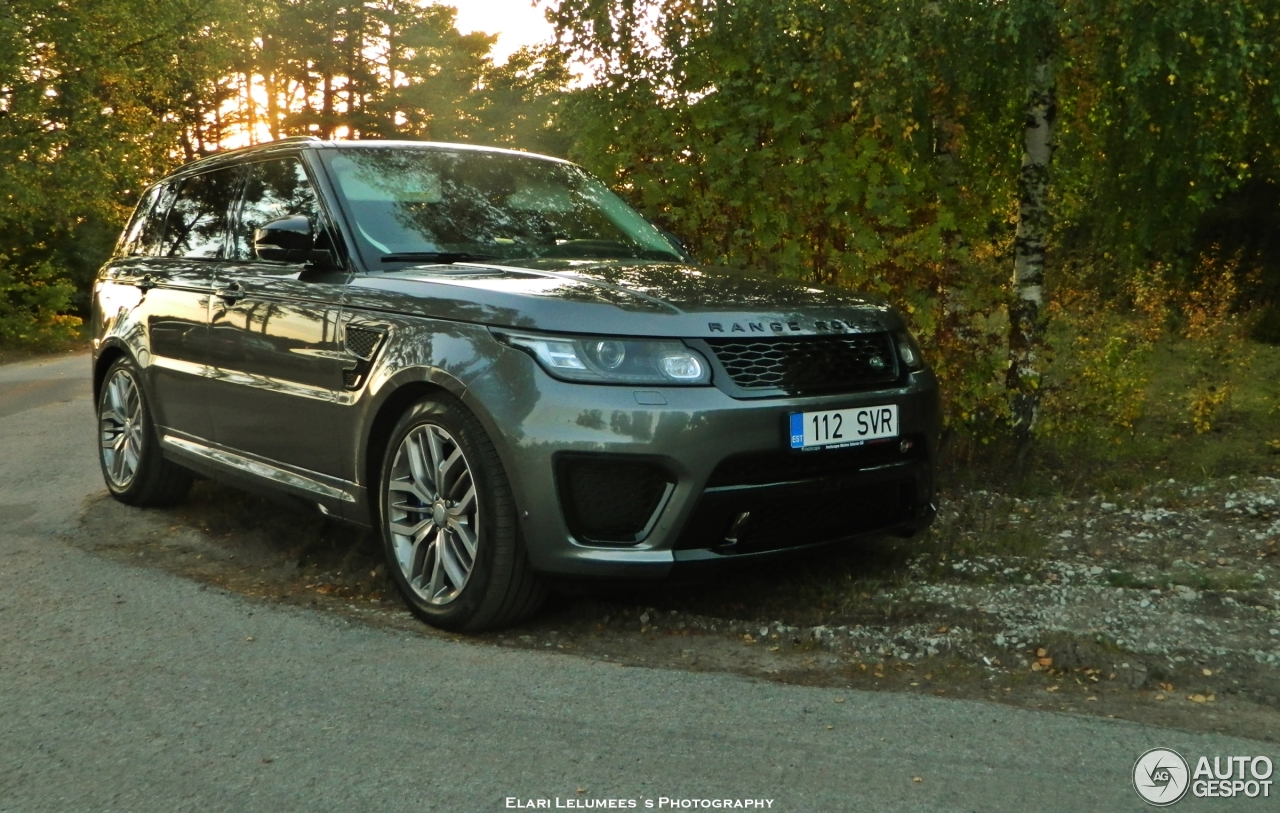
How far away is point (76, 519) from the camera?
6809mm

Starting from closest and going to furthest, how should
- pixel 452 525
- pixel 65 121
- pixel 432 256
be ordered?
pixel 452 525
pixel 432 256
pixel 65 121

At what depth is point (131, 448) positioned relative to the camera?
7039mm

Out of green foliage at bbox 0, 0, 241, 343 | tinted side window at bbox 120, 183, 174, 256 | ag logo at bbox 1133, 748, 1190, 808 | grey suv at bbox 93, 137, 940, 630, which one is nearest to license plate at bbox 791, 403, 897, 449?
grey suv at bbox 93, 137, 940, 630

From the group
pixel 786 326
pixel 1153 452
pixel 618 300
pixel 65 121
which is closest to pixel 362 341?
pixel 618 300

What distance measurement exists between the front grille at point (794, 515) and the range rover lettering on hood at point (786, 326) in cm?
53

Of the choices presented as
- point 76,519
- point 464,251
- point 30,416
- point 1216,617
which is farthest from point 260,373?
point 30,416

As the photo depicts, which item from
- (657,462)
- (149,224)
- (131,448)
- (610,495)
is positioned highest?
(149,224)

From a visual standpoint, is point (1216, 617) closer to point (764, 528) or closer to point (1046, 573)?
point (1046, 573)

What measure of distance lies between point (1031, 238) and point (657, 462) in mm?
5229

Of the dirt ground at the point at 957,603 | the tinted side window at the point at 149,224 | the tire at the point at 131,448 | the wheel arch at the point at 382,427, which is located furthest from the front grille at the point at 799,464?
the tinted side window at the point at 149,224

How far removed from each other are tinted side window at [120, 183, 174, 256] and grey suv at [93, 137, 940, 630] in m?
1.11

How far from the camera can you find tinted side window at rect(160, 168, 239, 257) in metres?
6.42

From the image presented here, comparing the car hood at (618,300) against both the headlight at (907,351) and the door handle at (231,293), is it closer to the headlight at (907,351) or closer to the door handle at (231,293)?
the headlight at (907,351)

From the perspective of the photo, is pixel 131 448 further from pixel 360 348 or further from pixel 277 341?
pixel 360 348
